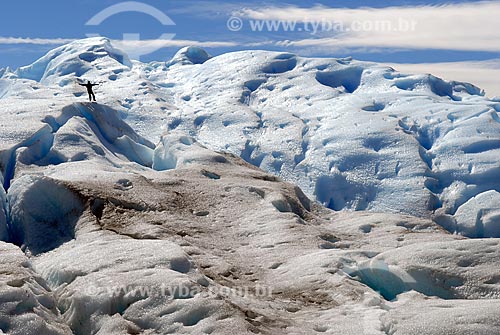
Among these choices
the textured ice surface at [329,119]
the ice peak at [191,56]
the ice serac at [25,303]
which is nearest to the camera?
the ice serac at [25,303]

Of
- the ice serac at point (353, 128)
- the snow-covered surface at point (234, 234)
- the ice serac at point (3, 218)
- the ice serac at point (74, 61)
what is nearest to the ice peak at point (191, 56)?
the ice serac at point (74, 61)

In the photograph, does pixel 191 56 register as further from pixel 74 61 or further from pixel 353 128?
pixel 353 128

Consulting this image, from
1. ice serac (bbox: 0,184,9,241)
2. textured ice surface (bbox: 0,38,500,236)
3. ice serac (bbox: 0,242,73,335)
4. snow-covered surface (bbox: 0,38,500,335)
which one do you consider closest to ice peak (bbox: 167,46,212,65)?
textured ice surface (bbox: 0,38,500,236)

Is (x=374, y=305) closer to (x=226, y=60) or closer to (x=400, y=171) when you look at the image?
(x=400, y=171)

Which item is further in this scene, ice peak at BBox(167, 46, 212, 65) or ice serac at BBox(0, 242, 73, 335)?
ice peak at BBox(167, 46, 212, 65)

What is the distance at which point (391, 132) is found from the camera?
1874 inches

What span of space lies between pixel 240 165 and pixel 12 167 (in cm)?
984

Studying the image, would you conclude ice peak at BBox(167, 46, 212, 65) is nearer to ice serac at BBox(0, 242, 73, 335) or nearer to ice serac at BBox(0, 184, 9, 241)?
ice serac at BBox(0, 184, 9, 241)

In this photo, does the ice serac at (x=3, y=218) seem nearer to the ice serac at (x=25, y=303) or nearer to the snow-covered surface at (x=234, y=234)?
the snow-covered surface at (x=234, y=234)

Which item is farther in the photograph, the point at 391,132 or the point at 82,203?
the point at 391,132

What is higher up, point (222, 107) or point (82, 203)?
point (82, 203)

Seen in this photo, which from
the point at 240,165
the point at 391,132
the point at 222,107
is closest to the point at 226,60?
the point at 222,107

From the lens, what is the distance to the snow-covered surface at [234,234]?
1092cm

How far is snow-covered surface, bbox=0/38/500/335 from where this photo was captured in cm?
1092
